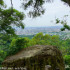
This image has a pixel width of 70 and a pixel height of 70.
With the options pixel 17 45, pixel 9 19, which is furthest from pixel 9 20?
pixel 17 45

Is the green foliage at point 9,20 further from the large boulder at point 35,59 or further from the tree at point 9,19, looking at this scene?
the large boulder at point 35,59

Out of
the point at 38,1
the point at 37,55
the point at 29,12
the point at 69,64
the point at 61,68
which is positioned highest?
the point at 38,1

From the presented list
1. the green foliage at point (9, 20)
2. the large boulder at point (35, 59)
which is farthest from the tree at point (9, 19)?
the large boulder at point (35, 59)

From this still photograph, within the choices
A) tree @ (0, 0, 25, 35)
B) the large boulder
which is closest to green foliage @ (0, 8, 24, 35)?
tree @ (0, 0, 25, 35)

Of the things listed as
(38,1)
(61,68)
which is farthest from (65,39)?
(38,1)

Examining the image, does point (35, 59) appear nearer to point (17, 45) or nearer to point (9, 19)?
point (17, 45)

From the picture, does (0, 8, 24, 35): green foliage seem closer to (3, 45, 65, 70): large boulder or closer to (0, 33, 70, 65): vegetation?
(0, 33, 70, 65): vegetation

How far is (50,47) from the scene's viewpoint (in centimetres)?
471

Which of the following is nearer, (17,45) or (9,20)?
(17,45)

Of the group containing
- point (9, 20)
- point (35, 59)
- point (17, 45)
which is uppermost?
point (9, 20)

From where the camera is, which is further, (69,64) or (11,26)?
(69,64)

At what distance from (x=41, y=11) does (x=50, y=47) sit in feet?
4.23

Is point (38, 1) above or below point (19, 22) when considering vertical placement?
above

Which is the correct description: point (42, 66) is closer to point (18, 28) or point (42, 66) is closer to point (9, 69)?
point (9, 69)
